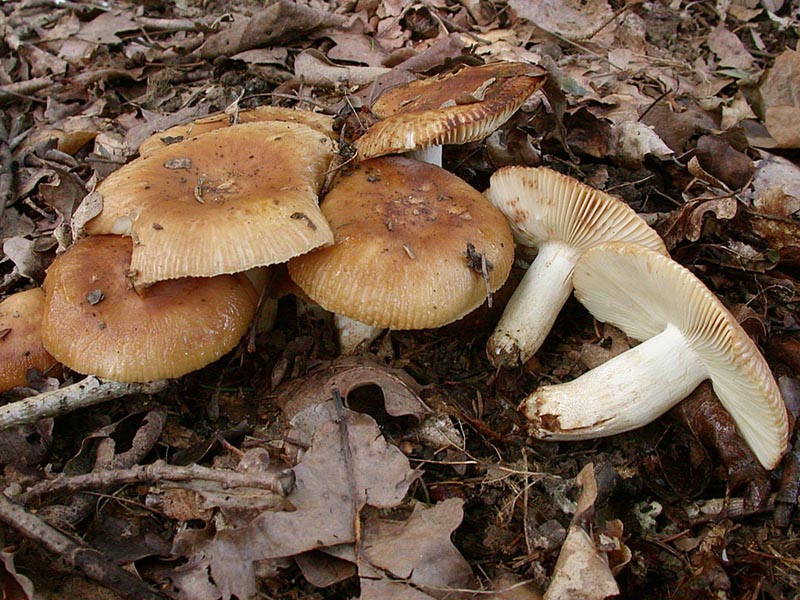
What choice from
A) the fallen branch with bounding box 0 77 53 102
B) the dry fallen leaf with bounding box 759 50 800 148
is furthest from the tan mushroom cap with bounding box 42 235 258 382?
the dry fallen leaf with bounding box 759 50 800 148

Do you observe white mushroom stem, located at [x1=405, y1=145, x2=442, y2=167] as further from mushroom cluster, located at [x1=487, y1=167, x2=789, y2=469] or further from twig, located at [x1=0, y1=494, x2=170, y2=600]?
twig, located at [x1=0, y1=494, x2=170, y2=600]

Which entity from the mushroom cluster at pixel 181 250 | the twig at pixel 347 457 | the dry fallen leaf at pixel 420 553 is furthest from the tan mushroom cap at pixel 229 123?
the dry fallen leaf at pixel 420 553

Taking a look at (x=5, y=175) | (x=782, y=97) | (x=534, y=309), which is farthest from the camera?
(x=782, y=97)

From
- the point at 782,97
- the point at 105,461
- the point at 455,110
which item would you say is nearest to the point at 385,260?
the point at 455,110

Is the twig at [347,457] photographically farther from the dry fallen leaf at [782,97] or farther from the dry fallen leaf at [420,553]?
the dry fallen leaf at [782,97]

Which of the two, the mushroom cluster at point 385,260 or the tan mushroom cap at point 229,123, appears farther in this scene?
the tan mushroom cap at point 229,123

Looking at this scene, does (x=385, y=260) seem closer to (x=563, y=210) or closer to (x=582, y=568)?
(x=563, y=210)

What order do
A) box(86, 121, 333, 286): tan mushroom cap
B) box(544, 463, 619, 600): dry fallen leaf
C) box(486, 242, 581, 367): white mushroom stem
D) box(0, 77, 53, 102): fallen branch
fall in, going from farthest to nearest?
box(0, 77, 53, 102): fallen branch < box(486, 242, 581, 367): white mushroom stem < box(86, 121, 333, 286): tan mushroom cap < box(544, 463, 619, 600): dry fallen leaf
